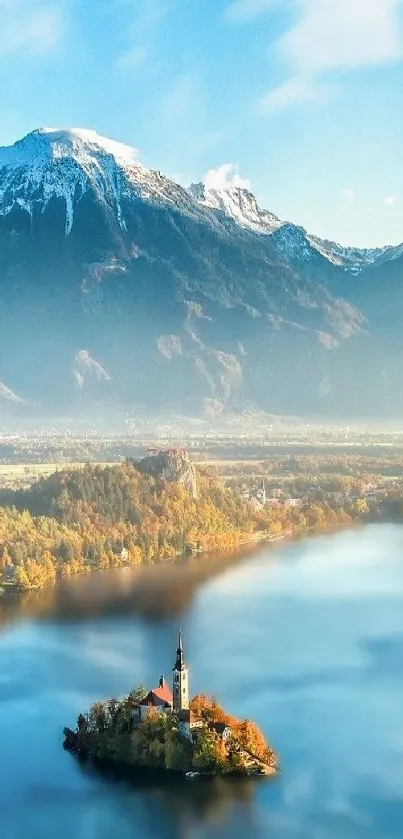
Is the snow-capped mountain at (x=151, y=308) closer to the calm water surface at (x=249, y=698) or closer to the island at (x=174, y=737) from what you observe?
the calm water surface at (x=249, y=698)

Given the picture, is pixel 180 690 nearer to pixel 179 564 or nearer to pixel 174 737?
pixel 174 737

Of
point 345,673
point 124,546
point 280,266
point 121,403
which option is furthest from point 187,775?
point 280,266

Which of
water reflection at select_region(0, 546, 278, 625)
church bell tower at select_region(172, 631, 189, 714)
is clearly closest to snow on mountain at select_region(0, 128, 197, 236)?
water reflection at select_region(0, 546, 278, 625)

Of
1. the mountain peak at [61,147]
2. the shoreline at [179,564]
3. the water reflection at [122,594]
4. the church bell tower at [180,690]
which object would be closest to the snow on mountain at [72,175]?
the mountain peak at [61,147]

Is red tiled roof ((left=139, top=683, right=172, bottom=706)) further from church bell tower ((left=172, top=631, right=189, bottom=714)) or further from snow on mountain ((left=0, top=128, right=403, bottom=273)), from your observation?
snow on mountain ((left=0, top=128, right=403, bottom=273))

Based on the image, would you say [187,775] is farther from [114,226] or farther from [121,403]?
[114,226]

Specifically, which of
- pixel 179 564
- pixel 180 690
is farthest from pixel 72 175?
pixel 180 690
